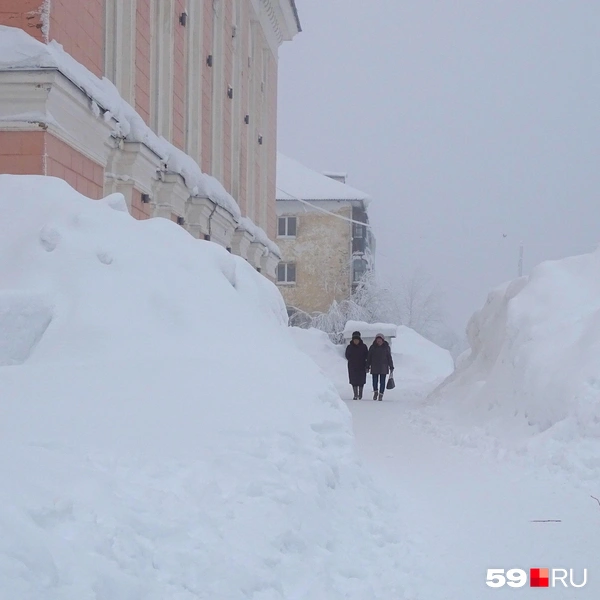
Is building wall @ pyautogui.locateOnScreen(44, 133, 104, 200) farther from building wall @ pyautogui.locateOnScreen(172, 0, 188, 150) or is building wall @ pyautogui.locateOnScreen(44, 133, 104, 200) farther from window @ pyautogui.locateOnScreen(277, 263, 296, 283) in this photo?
window @ pyautogui.locateOnScreen(277, 263, 296, 283)

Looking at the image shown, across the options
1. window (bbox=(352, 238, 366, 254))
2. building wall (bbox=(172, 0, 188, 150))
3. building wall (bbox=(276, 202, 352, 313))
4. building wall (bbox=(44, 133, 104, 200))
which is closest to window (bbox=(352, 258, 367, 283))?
building wall (bbox=(276, 202, 352, 313))

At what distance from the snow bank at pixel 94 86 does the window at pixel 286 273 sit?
28583 millimetres

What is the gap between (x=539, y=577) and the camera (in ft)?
15.0

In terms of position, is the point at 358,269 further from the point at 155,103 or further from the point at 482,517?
→ the point at 482,517

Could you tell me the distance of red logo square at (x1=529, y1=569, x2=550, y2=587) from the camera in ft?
14.7

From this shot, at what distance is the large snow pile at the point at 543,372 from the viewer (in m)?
8.41

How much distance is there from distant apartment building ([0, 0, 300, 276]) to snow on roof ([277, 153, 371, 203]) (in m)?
17.2

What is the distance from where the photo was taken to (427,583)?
14.4ft

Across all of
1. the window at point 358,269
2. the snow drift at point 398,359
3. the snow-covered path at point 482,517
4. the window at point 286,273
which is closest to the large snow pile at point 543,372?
the snow-covered path at point 482,517

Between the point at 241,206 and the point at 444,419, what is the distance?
11219 millimetres

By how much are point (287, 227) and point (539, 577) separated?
39.9m

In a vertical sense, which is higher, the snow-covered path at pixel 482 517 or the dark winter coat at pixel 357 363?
the dark winter coat at pixel 357 363

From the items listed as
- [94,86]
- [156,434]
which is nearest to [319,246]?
[94,86]

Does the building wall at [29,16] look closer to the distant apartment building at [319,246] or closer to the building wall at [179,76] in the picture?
the building wall at [179,76]
